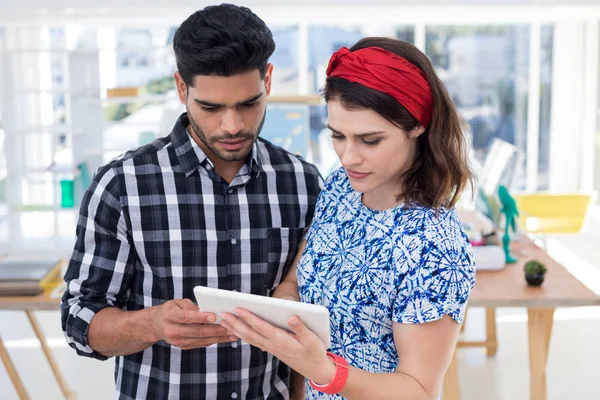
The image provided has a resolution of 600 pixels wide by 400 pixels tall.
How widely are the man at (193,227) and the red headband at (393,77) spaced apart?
275 mm

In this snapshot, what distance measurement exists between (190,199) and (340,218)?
1.19ft

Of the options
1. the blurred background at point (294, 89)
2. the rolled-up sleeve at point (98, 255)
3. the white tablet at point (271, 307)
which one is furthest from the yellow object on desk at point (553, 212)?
the white tablet at point (271, 307)

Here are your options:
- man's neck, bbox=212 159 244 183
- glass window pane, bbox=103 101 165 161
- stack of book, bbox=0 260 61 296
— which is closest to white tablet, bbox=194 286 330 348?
man's neck, bbox=212 159 244 183

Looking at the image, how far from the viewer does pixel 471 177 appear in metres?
1.79

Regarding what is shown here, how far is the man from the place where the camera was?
72.4 inches

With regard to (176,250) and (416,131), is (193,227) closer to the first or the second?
(176,250)

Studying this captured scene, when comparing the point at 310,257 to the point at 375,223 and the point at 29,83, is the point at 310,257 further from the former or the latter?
the point at 29,83

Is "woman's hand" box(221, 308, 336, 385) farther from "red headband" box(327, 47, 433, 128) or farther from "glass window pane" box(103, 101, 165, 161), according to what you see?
"glass window pane" box(103, 101, 165, 161)

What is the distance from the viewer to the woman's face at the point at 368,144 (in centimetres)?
168

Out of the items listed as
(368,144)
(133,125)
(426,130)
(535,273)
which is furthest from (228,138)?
(133,125)

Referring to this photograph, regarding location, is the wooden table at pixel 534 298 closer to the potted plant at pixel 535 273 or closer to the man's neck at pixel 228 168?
the potted plant at pixel 535 273

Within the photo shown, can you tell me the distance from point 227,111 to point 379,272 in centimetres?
52

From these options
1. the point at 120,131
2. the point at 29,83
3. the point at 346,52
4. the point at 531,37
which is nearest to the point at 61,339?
the point at 120,131

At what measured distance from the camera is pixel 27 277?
10.8 ft
